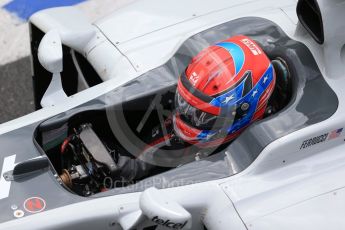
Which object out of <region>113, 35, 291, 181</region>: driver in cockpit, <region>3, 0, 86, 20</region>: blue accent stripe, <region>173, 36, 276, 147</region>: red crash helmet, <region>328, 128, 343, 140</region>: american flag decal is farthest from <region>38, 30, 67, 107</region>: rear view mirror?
<region>3, 0, 86, 20</region>: blue accent stripe

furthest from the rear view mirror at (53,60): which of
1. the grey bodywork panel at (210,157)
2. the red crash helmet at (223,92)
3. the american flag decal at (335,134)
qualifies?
the american flag decal at (335,134)

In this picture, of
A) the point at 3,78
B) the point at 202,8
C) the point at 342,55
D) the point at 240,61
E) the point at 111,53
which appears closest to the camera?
the point at 240,61

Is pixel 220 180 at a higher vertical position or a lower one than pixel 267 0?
lower

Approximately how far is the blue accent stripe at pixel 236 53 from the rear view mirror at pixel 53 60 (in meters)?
0.91

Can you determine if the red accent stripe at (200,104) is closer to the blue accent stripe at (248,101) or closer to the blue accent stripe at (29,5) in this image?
Answer: the blue accent stripe at (248,101)

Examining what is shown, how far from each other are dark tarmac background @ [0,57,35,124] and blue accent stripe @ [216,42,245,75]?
2.19m

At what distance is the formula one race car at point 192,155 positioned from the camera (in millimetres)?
3090

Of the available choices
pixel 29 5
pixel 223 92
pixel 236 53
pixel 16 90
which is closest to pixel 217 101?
pixel 223 92

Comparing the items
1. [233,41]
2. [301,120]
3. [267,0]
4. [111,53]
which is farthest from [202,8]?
[301,120]

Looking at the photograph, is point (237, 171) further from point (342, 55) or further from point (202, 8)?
point (202, 8)

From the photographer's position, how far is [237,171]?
126 inches

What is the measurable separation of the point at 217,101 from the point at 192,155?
42cm

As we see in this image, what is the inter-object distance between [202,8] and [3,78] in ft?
6.23

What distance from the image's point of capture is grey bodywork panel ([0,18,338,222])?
314 cm
